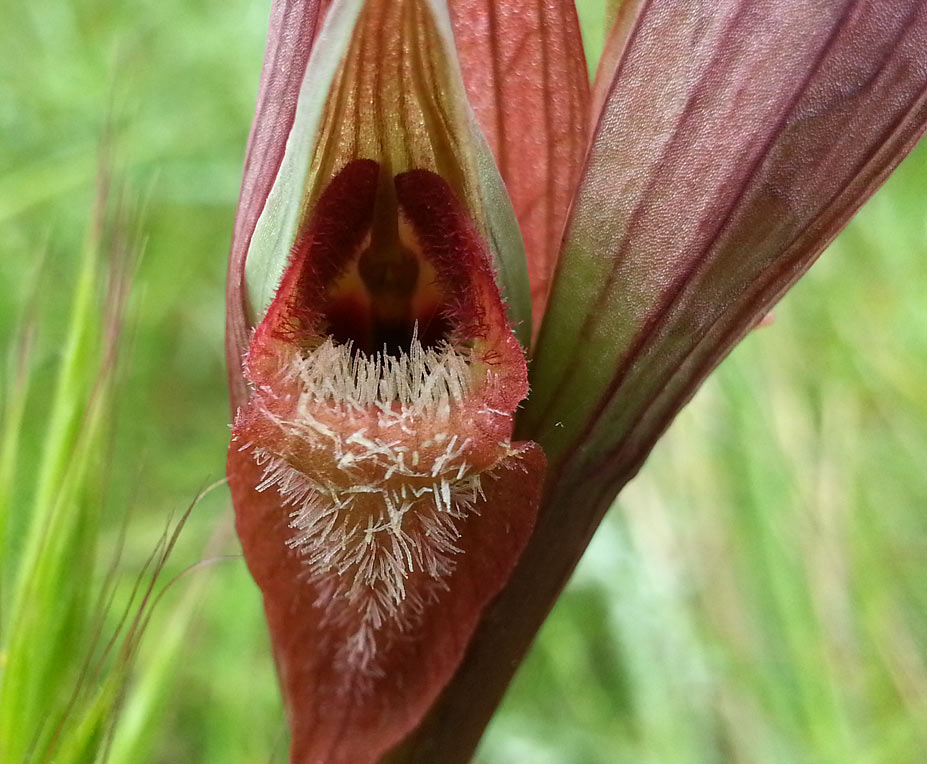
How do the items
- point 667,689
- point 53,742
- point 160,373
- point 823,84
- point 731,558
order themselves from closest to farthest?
point 823,84
point 53,742
point 667,689
point 731,558
point 160,373

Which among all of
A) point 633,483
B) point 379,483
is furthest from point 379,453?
point 633,483

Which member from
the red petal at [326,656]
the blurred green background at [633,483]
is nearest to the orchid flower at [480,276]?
the red petal at [326,656]

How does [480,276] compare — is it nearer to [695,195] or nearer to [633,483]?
[695,195]

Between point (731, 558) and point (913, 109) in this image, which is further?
point (731, 558)

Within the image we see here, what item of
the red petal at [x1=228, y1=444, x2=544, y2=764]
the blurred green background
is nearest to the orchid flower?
the red petal at [x1=228, y1=444, x2=544, y2=764]

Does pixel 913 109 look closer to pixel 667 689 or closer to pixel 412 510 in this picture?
pixel 412 510

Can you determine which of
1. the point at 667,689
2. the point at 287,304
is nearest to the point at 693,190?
the point at 287,304

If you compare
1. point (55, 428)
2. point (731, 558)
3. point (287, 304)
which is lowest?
point (731, 558)
